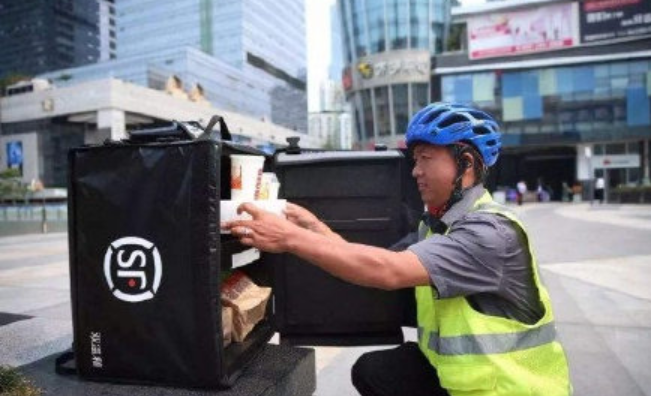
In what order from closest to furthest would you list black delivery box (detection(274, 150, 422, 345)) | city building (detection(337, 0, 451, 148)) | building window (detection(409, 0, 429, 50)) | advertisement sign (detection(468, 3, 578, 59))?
1. black delivery box (detection(274, 150, 422, 345))
2. advertisement sign (detection(468, 3, 578, 59))
3. city building (detection(337, 0, 451, 148))
4. building window (detection(409, 0, 429, 50))

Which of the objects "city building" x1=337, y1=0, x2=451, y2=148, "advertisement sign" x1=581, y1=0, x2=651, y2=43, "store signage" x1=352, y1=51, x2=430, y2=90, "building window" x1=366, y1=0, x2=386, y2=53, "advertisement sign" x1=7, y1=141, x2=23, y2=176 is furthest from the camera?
"building window" x1=366, y1=0, x2=386, y2=53

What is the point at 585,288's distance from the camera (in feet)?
20.3

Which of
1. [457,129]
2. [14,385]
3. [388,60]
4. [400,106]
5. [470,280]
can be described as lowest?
[14,385]

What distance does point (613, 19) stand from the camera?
143 feet

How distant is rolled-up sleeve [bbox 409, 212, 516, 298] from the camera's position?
153 centimetres

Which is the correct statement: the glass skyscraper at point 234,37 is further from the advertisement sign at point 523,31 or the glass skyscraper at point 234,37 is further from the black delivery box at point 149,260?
the black delivery box at point 149,260

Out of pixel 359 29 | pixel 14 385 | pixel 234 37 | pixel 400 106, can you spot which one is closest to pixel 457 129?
pixel 14 385

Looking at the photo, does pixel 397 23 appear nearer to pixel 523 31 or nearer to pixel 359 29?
pixel 359 29

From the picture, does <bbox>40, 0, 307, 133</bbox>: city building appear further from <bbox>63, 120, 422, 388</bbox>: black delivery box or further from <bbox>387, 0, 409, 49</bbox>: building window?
<bbox>63, 120, 422, 388</bbox>: black delivery box

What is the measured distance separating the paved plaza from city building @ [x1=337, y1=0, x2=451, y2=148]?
1710 inches

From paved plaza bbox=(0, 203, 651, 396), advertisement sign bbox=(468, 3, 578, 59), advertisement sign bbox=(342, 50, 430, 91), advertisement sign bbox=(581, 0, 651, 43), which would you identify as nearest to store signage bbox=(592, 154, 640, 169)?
advertisement sign bbox=(581, 0, 651, 43)

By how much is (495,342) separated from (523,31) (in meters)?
50.4

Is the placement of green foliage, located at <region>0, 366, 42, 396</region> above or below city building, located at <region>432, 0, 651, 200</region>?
below

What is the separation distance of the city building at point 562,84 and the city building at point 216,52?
38873mm
